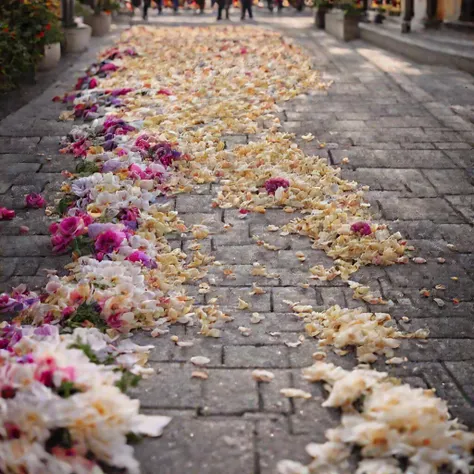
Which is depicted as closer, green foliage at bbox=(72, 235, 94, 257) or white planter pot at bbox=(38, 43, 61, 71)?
green foliage at bbox=(72, 235, 94, 257)

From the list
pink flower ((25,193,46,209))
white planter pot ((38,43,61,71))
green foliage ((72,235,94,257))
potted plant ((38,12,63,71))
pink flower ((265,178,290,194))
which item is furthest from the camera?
white planter pot ((38,43,61,71))

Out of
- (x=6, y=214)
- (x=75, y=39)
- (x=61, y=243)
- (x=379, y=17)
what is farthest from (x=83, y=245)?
(x=379, y=17)

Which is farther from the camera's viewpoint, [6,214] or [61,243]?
[6,214]

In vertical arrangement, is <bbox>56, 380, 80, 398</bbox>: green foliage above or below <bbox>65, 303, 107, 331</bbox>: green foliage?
above

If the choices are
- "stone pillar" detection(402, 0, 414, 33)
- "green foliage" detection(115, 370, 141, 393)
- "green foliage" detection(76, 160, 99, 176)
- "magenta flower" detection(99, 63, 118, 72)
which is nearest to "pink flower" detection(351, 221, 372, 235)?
"green foliage" detection(115, 370, 141, 393)

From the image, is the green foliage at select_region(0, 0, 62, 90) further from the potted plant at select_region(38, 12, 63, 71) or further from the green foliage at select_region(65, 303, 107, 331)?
the green foliage at select_region(65, 303, 107, 331)

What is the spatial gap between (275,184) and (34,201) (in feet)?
5.83

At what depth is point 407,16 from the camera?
1734cm

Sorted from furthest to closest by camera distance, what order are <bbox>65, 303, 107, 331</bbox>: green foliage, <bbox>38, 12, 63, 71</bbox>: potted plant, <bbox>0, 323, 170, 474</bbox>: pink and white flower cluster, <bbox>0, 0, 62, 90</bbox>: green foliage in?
1. <bbox>38, 12, 63, 71</bbox>: potted plant
2. <bbox>0, 0, 62, 90</bbox>: green foliage
3. <bbox>65, 303, 107, 331</bbox>: green foliage
4. <bbox>0, 323, 170, 474</bbox>: pink and white flower cluster

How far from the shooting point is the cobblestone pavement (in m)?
2.97

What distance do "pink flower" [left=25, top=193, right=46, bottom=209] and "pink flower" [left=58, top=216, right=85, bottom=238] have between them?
0.83 meters

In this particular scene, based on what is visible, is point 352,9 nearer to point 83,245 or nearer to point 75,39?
point 75,39

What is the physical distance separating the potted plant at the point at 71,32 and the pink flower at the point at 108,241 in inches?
426

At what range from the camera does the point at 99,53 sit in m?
14.5
